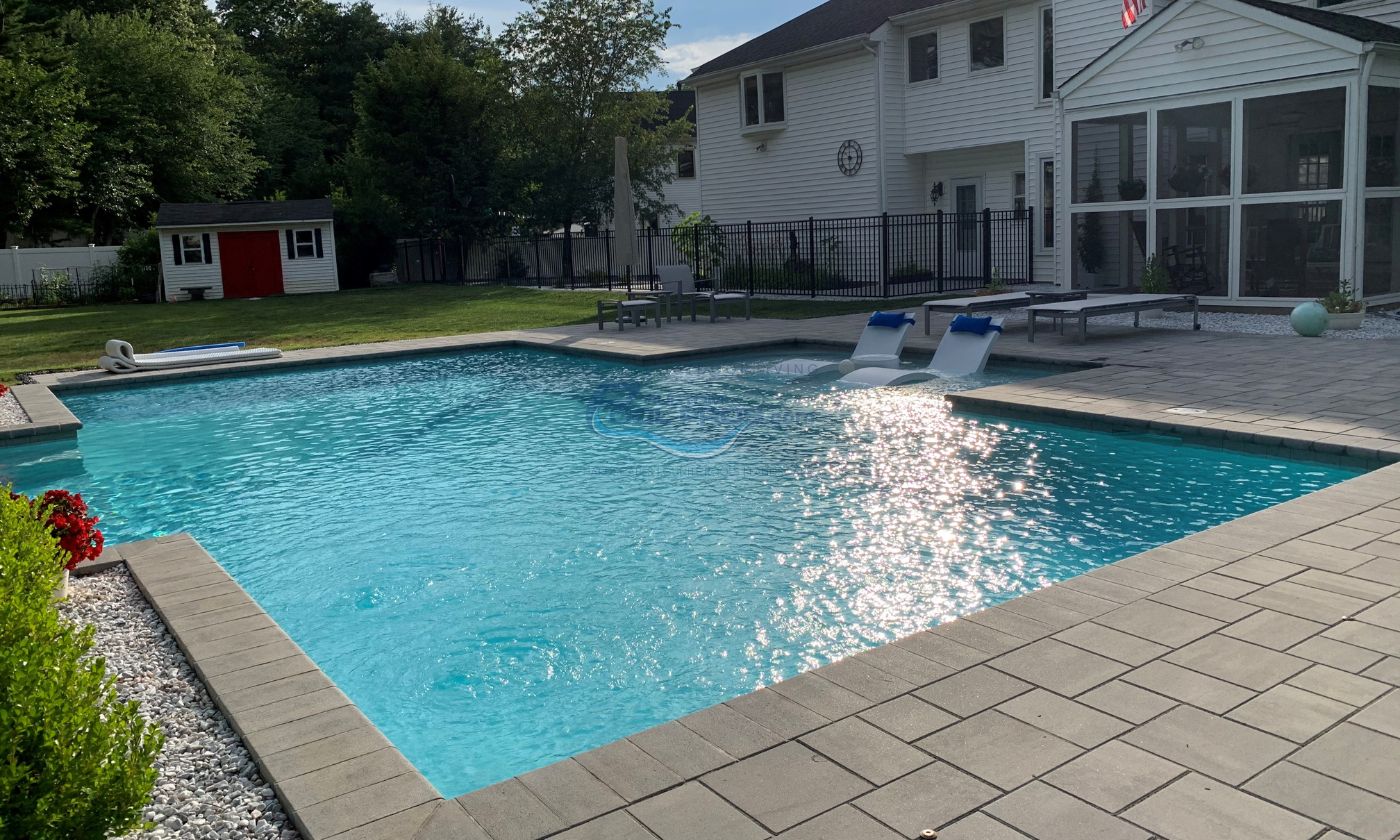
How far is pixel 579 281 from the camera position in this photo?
2834 centimetres

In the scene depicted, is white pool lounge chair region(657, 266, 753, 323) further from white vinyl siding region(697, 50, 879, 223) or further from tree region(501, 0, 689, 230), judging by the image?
tree region(501, 0, 689, 230)

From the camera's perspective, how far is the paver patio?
8.49 feet

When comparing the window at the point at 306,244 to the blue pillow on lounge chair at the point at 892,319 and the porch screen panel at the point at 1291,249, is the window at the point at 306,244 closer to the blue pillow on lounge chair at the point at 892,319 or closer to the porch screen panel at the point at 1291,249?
the blue pillow on lounge chair at the point at 892,319

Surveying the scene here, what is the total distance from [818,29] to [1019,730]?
22.5 m

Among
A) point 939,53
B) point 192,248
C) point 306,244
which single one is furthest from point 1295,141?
point 192,248

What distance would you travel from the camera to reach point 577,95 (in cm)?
3088

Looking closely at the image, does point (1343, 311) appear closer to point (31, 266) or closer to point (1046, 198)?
point (1046, 198)

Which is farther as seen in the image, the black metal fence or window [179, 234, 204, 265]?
window [179, 234, 204, 265]

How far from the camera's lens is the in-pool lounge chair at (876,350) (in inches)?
456

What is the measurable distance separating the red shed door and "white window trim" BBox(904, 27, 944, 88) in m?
18.7

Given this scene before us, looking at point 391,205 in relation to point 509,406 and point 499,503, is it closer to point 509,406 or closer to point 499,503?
point 509,406

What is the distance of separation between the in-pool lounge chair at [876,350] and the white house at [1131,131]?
192 inches

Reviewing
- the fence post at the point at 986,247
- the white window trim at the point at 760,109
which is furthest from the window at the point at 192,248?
the fence post at the point at 986,247

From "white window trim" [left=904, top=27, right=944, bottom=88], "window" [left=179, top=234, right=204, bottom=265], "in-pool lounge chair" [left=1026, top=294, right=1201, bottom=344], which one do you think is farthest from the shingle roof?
"window" [left=179, top=234, right=204, bottom=265]
